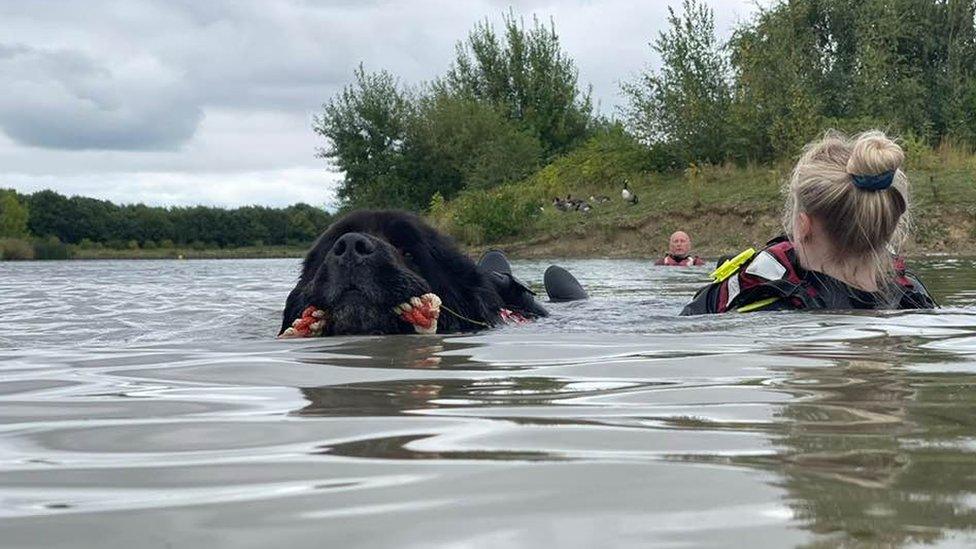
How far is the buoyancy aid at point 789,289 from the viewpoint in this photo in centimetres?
538

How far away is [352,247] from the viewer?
4758 millimetres

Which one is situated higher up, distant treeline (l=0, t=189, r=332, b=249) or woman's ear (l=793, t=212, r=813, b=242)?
distant treeline (l=0, t=189, r=332, b=249)

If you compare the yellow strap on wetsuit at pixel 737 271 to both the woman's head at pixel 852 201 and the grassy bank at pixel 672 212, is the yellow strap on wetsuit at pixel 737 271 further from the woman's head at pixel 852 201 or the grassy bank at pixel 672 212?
the grassy bank at pixel 672 212

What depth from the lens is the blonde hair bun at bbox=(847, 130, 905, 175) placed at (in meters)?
5.11

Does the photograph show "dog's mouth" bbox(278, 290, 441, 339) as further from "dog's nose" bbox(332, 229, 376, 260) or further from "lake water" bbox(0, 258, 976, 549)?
"lake water" bbox(0, 258, 976, 549)

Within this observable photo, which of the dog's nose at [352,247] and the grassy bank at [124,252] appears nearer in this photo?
the dog's nose at [352,247]

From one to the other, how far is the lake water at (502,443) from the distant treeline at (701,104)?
74.7 ft

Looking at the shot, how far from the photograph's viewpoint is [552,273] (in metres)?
8.00

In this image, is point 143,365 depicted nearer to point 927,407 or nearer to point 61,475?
point 61,475

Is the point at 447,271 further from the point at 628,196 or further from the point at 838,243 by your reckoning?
the point at 628,196

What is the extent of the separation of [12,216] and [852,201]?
3257cm

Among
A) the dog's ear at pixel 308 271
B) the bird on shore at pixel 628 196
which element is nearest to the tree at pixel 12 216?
the bird on shore at pixel 628 196

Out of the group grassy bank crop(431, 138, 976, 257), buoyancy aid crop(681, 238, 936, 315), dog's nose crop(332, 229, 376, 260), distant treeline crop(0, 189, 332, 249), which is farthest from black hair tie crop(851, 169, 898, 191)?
distant treeline crop(0, 189, 332, 249)

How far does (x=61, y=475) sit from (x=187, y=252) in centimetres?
3213
